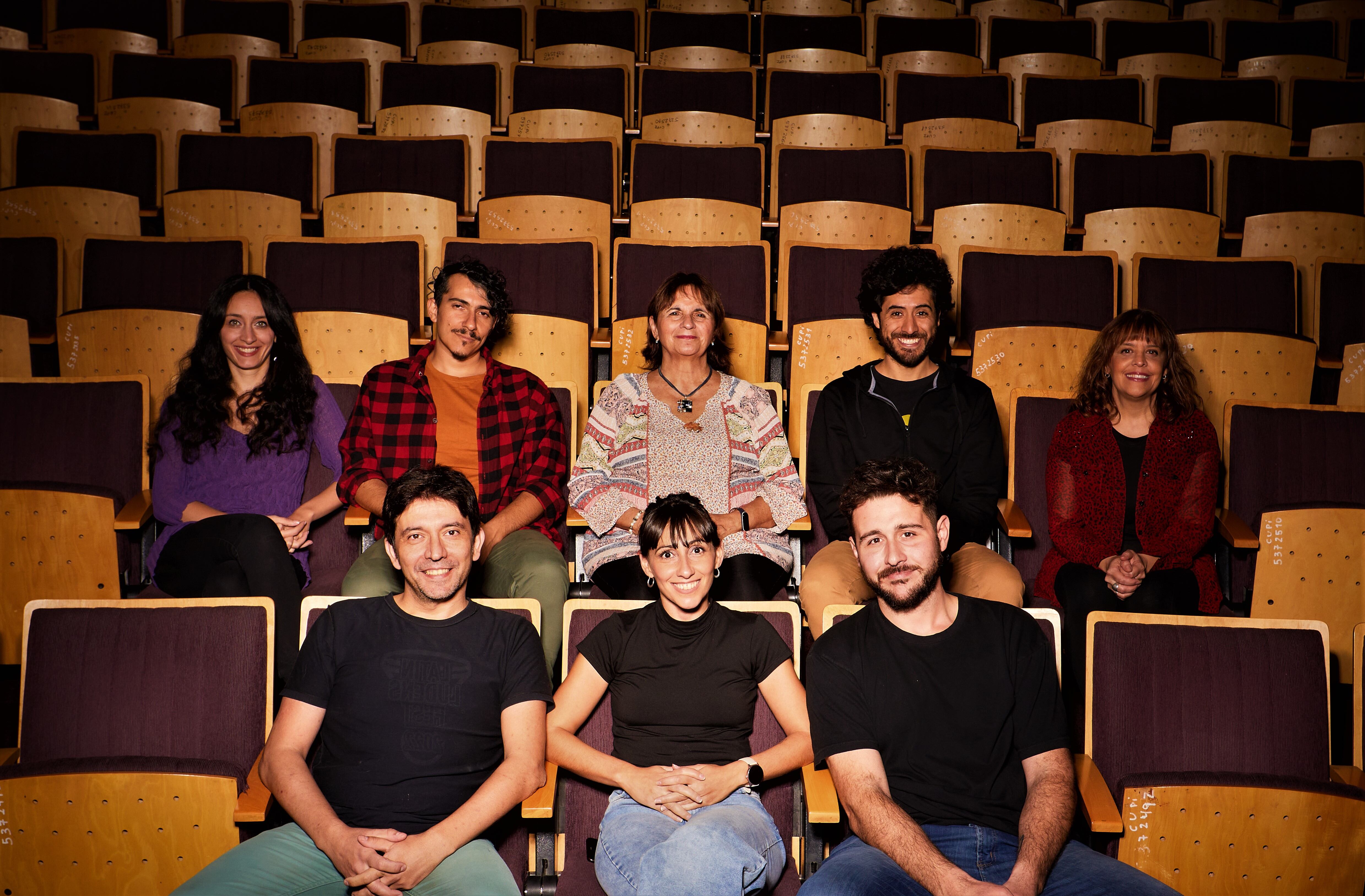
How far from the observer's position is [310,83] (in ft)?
11.5

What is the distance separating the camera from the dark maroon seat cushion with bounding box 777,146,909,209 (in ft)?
9.30

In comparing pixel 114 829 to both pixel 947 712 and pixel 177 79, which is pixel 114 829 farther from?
pixel 177 79

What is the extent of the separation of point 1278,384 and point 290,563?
1.97 metres

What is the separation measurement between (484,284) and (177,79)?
2.41m

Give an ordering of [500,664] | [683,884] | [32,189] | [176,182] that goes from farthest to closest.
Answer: [176,182], [32,189], [500,664], [683,884]

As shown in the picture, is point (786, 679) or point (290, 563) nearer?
point (786, 679)

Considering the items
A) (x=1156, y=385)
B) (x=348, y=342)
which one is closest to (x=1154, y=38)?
(x=1156, y=385)

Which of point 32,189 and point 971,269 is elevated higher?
point 32,189

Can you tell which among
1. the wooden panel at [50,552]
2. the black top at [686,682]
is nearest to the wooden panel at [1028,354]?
the black top at [686,682]

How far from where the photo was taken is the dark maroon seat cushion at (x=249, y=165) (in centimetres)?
286

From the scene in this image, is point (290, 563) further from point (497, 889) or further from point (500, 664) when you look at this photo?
point (497, 889)

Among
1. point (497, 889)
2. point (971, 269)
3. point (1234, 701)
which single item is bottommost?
point (497, 889)

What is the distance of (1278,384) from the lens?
81.8 inches

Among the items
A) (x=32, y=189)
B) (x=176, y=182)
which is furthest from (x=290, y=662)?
(x=176, y=182)
